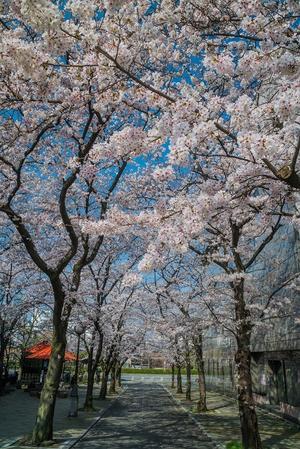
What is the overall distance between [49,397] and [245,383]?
555 centimetres

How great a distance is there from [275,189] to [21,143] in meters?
7.90

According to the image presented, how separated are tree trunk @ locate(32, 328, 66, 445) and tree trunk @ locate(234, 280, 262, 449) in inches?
207

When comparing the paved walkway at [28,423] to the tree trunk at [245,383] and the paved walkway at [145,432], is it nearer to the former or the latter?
the paved walkway at [145,432]

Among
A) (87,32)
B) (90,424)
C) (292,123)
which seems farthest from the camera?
(90,424)

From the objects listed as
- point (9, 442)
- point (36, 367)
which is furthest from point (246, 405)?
point (36, 367)

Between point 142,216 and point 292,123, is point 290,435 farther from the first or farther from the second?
point 292,123

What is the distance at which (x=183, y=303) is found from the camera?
65.7 ft

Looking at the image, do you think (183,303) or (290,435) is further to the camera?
(183,303)

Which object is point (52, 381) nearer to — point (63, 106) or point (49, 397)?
point (49, 397)

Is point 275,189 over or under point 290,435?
over

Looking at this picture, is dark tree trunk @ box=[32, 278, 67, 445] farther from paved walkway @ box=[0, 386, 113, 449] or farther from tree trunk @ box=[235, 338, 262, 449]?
tree trunk @ box=[235, 338, 262, 449]

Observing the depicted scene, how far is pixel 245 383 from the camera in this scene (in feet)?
35.8

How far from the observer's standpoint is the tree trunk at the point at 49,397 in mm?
11398

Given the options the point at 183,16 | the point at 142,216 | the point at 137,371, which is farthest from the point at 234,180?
the point at 137,371
